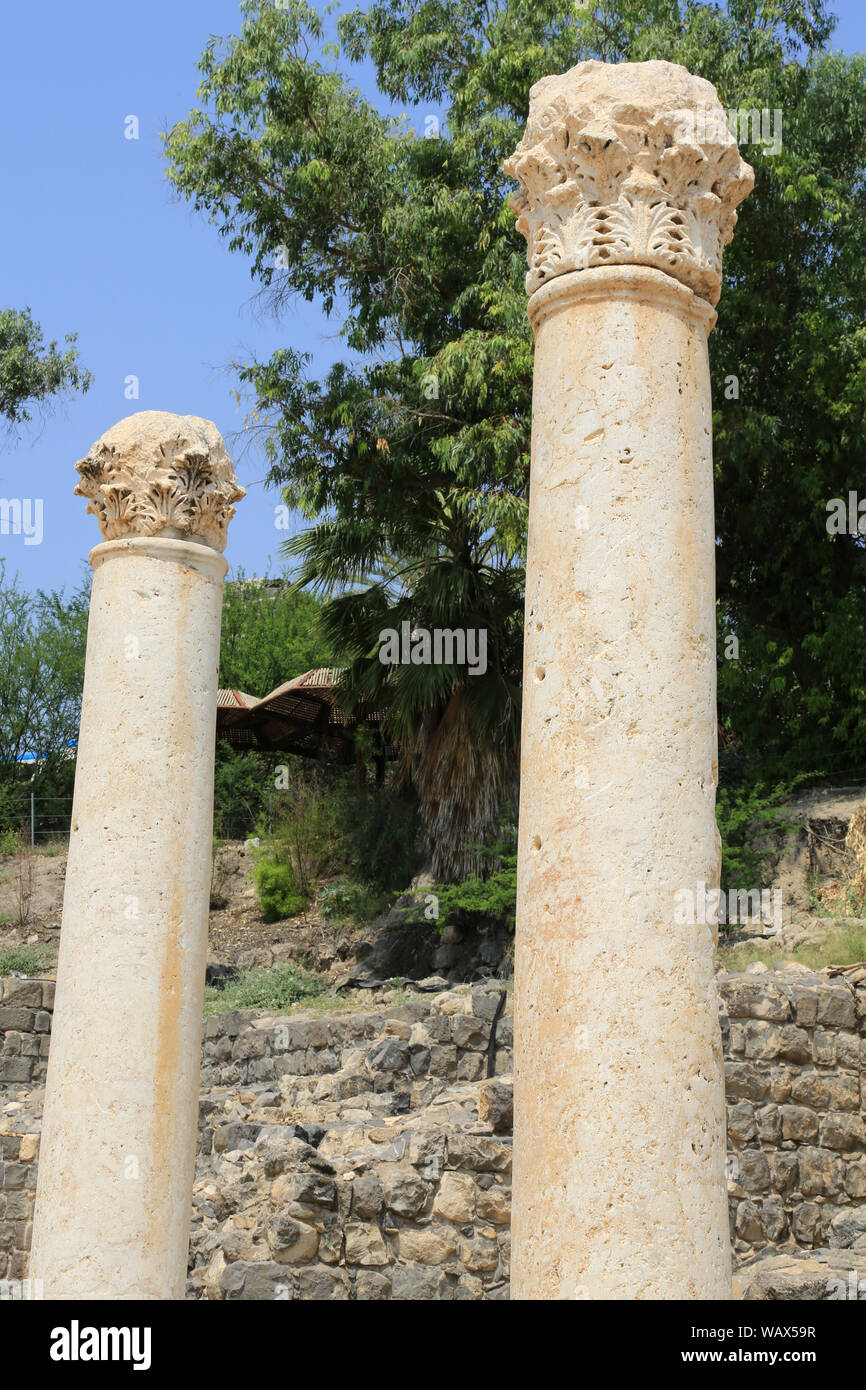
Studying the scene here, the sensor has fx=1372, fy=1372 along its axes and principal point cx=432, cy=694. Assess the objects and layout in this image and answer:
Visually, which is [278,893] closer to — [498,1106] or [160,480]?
[498,1106]

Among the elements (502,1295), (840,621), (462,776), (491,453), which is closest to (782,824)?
(840,621)

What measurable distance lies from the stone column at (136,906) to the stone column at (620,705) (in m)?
2.00

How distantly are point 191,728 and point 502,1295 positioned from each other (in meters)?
3.30

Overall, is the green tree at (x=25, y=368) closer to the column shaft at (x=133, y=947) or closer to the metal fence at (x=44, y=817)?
the metal fence at (x=44, y=817)

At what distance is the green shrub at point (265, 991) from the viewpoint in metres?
17.5

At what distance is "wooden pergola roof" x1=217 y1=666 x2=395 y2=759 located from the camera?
23219 millimetres

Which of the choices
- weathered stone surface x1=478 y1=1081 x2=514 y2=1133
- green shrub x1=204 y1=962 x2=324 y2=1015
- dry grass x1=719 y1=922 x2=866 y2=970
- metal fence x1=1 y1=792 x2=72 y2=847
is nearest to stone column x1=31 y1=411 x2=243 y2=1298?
weathered stone surface x1=478 y1=1081 x2=514 y2=1133

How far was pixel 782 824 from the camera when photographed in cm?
1681

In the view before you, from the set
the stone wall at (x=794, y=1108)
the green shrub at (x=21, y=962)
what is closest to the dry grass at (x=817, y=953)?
the stone wall at (x=794, y=1108)

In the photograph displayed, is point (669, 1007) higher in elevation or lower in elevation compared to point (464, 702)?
lower

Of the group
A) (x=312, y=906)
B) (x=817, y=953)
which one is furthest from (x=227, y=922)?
(x=817, y=953)

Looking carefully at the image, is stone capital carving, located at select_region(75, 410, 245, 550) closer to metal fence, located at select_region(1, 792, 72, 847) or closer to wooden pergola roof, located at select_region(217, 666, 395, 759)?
wooden pergola roof, located at select_region(217, 666, 395, 759)

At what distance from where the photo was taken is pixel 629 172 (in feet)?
13.6
